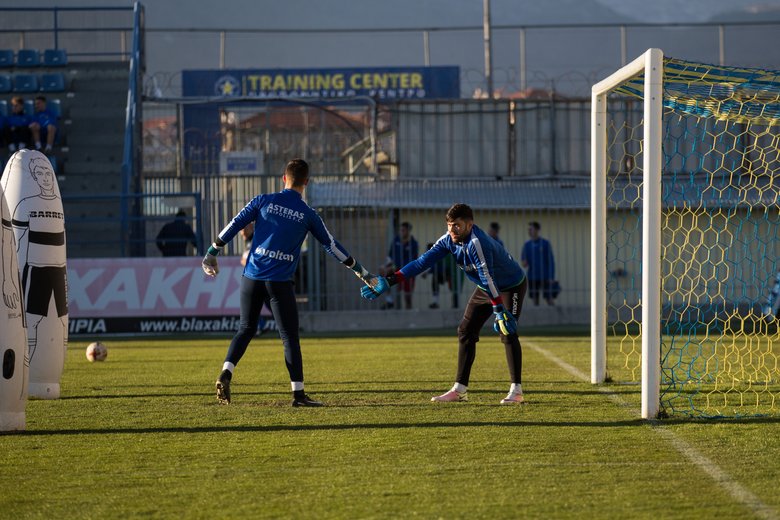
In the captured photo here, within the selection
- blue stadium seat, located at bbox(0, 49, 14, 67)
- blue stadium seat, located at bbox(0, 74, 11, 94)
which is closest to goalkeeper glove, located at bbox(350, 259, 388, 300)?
blue stadium seat, located at bbox(0, 74, 11, 94)

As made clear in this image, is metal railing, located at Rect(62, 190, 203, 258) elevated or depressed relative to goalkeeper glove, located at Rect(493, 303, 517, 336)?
elevated

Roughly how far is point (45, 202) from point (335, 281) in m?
12.2

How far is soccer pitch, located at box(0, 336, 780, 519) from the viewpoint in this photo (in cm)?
595

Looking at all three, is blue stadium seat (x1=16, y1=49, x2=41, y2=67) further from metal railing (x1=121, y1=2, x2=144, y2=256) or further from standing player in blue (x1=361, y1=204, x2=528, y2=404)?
standing player in blue (x1=361, y1=204, x2=528, y2=404)

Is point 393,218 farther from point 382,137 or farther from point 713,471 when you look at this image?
point 713,471

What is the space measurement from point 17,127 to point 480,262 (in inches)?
677

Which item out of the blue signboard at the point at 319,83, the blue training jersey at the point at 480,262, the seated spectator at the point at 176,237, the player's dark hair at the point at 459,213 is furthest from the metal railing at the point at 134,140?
the player's dark hair at the point at 459,213

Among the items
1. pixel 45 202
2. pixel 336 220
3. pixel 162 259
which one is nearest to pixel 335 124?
pixel 336 220

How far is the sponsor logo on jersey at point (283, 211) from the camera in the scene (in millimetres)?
9648

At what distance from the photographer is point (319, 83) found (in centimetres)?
3325

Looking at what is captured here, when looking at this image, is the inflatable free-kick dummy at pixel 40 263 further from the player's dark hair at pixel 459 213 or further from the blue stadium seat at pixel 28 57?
the blue stadium seat at pixel 28 57

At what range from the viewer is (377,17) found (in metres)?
68.9

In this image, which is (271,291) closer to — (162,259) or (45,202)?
(45,202)

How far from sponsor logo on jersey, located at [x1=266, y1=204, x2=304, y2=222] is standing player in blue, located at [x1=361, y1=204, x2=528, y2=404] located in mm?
941
